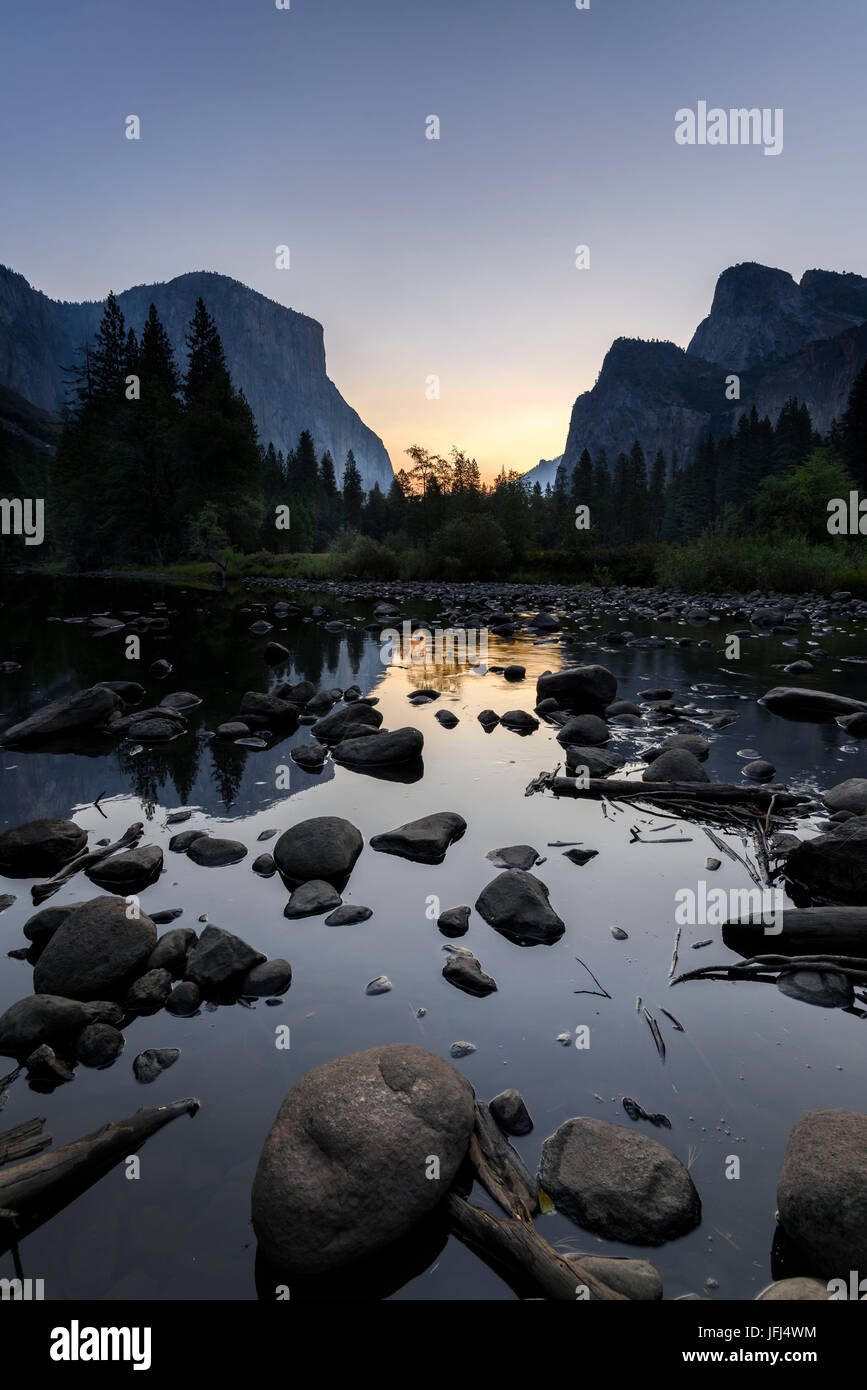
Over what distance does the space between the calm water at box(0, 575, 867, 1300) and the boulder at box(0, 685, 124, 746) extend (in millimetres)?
509

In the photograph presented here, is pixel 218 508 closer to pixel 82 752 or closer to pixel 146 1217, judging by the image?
pixel 82 752

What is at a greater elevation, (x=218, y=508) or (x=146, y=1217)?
(x=218, y=508)

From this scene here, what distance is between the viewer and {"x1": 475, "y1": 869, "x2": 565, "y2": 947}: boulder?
435 cm

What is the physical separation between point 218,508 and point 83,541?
54.3 ft

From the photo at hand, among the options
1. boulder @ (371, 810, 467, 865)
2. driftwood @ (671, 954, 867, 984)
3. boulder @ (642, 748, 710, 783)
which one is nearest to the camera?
driftwood @ (671, 954, 867, 984)

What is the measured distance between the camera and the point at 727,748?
859 cm

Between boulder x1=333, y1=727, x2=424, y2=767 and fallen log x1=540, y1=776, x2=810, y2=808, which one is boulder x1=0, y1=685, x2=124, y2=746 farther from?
fallen log x1=540, y1=776, x2=810, y2=808

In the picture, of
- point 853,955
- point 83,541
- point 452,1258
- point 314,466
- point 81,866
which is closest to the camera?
point 452,1258

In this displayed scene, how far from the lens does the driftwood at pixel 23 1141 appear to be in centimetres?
268

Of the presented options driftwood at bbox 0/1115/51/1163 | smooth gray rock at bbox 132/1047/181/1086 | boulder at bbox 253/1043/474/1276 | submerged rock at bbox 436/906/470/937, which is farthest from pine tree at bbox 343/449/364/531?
boulder at bbox 253/1043/474/1276

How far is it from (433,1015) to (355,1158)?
3.90ft
